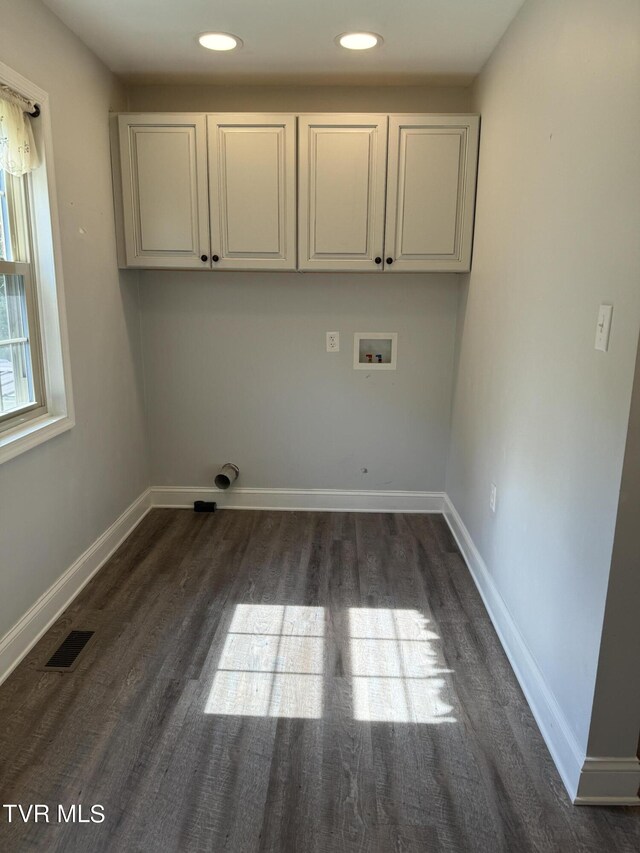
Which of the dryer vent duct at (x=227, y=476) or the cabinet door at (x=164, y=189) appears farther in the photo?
the dryer vent duct at (x=227, y=476)

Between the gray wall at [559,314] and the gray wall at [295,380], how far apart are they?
30.3 inches

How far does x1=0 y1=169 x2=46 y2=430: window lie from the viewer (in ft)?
Result: 7.55

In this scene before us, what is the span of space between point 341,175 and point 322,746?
8.73 feet

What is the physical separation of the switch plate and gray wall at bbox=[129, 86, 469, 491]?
1.97 metres

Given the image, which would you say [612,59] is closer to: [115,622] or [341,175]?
[341,175]

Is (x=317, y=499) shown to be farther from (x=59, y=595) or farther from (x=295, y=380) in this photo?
(x=59, y=595)

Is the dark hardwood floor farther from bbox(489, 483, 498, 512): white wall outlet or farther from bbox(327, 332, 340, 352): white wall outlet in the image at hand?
bbox(327, 332, 340, 352): white wall outlet

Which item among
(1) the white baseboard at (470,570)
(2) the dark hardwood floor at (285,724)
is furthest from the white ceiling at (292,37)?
(2) the dark hardwood floor at (285,724)

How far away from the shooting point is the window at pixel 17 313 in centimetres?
230

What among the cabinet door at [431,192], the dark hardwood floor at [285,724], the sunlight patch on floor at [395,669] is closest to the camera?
the dark hardwood floor at [285,724]

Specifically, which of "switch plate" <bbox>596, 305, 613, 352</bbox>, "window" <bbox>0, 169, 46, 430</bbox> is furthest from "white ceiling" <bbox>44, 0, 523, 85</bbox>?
"switch plate" <bbox>596, 305, 613, 352</bbox>

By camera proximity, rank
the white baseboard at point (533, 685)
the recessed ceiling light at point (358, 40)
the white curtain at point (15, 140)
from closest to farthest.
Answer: the white baseboard at point (533, 685), the white curtain at point (15, 140), the recessed ceiling light at point (358, 40)

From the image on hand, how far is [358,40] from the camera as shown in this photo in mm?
2650

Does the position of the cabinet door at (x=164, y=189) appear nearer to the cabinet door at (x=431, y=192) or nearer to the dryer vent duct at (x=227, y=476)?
the cabinet door at (x=431, y=192)
